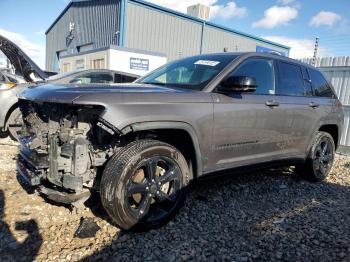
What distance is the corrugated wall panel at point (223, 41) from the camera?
64.4ft

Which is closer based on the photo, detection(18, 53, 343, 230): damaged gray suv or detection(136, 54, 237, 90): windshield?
detection(18, 53, 343, 230): damaged gray suv

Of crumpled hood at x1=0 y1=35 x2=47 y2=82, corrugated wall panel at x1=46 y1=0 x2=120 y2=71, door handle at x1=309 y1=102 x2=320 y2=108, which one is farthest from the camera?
corrugated wall panel at x1=46 y1=0 x2=120 y2=71

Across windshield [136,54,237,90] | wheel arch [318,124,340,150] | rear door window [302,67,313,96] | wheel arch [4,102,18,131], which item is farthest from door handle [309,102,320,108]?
wheel arch [4,102,18,131]

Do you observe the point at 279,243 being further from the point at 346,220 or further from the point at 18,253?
the point at 18,253

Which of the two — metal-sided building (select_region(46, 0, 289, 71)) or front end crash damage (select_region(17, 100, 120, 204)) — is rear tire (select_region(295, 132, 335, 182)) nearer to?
front end crash damage (select_region(17, 100, 120, 204))

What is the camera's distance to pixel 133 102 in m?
2.83

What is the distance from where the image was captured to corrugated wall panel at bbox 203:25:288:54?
19.6 m

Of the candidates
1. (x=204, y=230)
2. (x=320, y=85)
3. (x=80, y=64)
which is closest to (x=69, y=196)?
(x=204, y=230)

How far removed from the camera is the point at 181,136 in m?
3.30

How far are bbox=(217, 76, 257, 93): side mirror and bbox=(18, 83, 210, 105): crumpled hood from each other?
28 centimetres

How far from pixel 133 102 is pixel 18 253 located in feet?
4.93

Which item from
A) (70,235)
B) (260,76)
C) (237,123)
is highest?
(260,76)

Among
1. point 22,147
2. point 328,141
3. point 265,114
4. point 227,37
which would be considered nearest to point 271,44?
point 227,37

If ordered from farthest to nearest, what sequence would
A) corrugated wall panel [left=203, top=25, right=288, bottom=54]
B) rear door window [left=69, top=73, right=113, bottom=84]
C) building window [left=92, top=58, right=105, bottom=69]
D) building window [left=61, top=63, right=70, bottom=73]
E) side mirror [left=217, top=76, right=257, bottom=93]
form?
corrugated wall panel [left=203, top=25, right=288, bottom=54], building window [left=61, top=63, right=70, bottom=73], building window [left=92, top=58, right=105, bottom=69], rear door window [left=69, top=73, right=113, bottom=84], side mirror [left=217, top=76, right=257, bottom=93]
